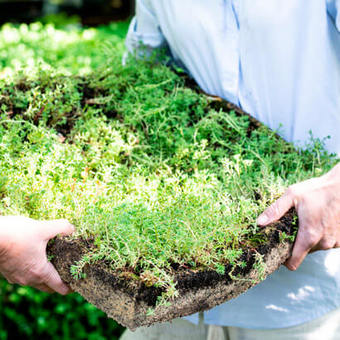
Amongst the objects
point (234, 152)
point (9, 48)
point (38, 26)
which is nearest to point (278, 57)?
point (234, 152)

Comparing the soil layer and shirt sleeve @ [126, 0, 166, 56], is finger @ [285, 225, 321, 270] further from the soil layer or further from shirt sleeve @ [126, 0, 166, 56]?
shirt sleeve @ [126, 0, 166, 56]

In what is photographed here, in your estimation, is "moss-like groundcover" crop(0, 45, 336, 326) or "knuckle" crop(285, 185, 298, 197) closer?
"moss-like groundcover" crop(0, 45, 336, 326)

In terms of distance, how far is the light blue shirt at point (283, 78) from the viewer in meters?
1.88

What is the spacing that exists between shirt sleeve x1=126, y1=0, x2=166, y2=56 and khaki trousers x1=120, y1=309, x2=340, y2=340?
137 cm

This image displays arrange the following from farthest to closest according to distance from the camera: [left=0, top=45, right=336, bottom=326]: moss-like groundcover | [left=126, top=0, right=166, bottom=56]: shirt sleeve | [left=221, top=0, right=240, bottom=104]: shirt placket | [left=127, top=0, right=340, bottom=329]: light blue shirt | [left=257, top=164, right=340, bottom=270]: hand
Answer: [left=126, top=0, right=166, bottom=56]: shirt sleeve
[left=221, top=0, right=240, bottom=104]: shirt placket
[left=127, top=0, right=340, bottom=329]: light blue shirt
[left=257, top=164, right=340, bottom=270]: hand
[left=0, top=45, right=336, bottom=326]: moss-like groundcover

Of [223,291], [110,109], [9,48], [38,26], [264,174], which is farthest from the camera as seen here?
[38,26]

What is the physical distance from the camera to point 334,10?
71.3 inches

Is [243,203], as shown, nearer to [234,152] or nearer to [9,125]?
[234,152]

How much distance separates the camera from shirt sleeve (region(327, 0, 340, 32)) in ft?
5.74

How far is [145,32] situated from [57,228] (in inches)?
51.3

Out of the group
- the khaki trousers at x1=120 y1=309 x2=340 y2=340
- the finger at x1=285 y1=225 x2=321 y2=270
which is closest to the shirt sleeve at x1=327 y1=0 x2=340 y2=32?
the finger at x1=285 y1=225 x2=321 y2=270

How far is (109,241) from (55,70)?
3.84 feet

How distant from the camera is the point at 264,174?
181 cm

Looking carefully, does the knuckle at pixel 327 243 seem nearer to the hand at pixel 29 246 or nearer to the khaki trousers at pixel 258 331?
the khaki trousers at pixel 258 331
